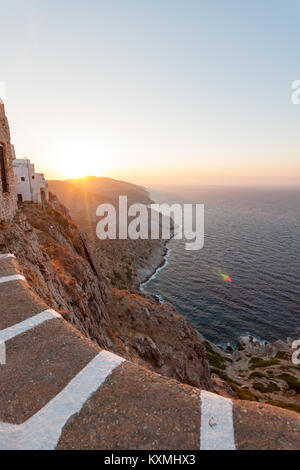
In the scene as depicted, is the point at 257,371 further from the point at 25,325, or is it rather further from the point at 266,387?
the point at 25,325

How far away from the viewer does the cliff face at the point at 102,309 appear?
683 inches

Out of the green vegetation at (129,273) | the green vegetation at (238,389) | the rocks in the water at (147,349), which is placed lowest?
the green vegetation at (238,389)

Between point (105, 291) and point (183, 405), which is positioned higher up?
point (183, 405)

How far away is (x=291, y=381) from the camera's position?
4119 cm

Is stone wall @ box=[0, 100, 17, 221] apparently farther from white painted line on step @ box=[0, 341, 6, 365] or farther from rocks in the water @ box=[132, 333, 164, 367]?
rocks in the water @ box=[132, 333, 164, 367]

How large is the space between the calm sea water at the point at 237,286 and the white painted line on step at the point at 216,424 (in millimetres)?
51197

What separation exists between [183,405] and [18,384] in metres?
3.64

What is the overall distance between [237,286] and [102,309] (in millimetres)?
54425

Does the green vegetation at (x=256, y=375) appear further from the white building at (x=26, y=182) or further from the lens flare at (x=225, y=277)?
the white building at (x=26, y=182)

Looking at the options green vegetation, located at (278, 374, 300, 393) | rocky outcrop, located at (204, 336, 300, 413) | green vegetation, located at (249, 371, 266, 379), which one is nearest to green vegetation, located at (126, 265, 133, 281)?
rocky outcrop, located at (204, 336, 300, 413)

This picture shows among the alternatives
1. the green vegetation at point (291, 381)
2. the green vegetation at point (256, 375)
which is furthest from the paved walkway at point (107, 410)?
the green vegetation at point (291, 381)
